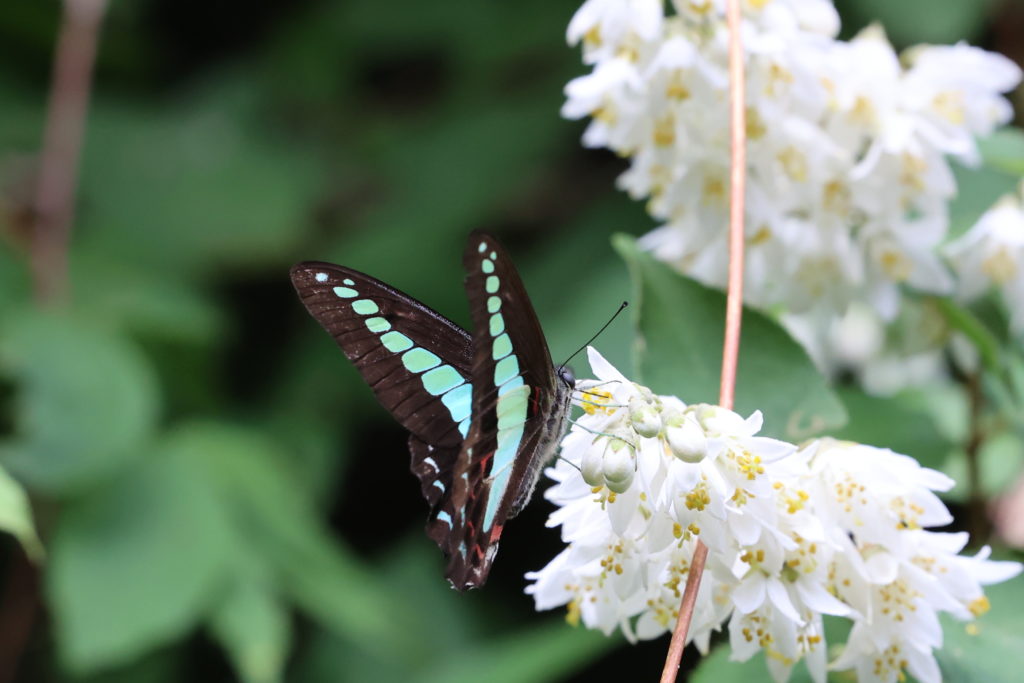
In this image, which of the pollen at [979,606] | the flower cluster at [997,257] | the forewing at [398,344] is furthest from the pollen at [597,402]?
the flower cluster at [997,257]

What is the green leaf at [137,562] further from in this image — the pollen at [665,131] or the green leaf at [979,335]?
the green leaf at [979,335]

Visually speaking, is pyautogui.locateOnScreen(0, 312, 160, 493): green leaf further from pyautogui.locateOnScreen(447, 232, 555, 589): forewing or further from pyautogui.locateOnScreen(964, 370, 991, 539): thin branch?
pyautogui.locateOnScreen(964, 370, 991, 539): thin branch

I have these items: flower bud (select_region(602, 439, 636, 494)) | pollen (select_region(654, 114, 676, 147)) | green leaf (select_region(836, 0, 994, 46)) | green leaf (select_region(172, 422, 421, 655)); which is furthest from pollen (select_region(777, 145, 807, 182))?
green leaf (select_region(172, 422, 421, 655))

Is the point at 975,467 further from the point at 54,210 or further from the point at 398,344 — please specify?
the point at 54,210

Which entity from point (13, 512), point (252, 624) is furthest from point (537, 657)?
point (13, 512)

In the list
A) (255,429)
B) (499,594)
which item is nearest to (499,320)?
(499,594)

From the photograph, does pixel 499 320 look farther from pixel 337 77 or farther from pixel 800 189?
pixel 337 77

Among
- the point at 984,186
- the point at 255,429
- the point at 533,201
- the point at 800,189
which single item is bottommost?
the point at 255,429
